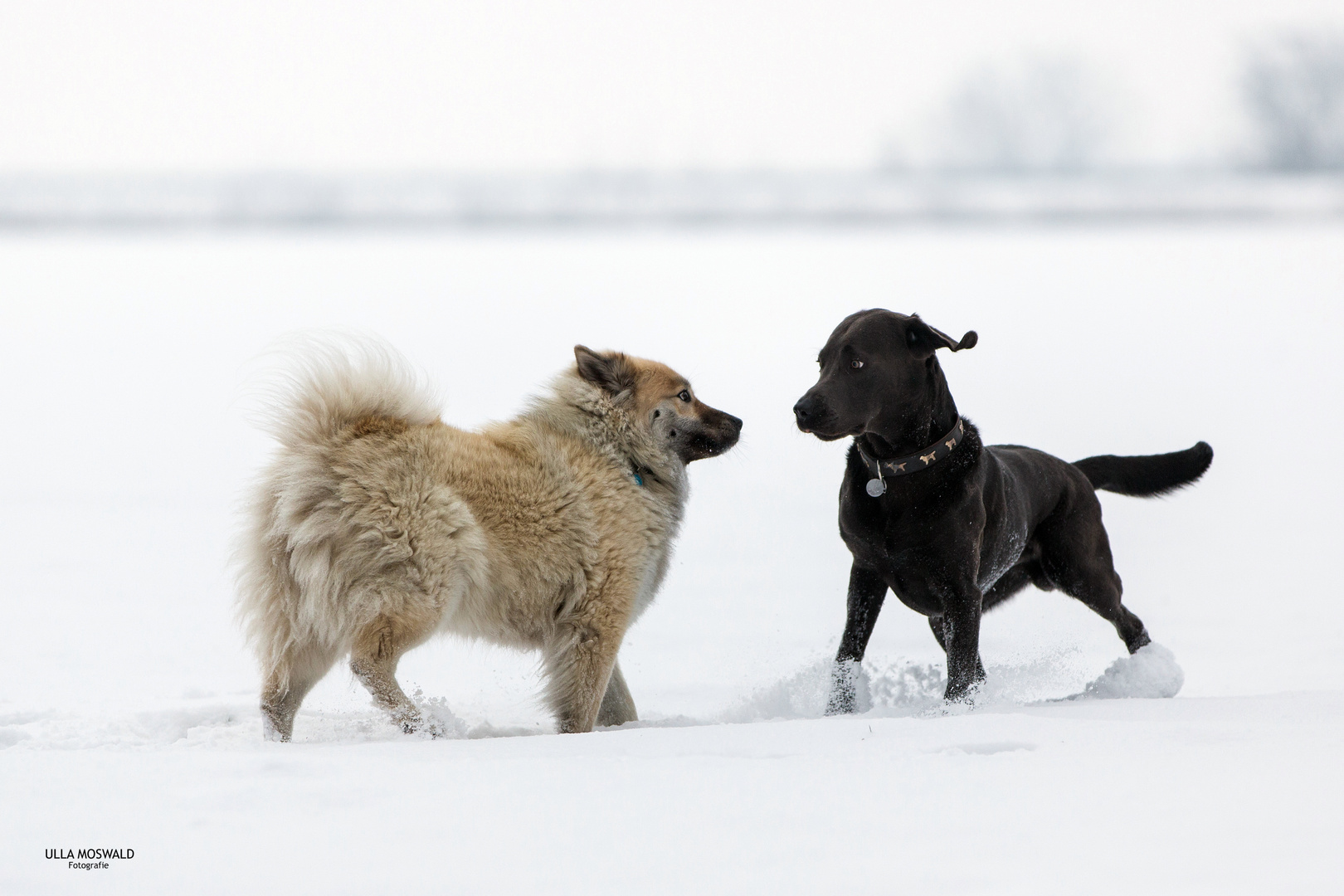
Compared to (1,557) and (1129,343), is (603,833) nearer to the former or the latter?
(1,557)

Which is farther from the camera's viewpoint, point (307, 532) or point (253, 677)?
point (253, 677)

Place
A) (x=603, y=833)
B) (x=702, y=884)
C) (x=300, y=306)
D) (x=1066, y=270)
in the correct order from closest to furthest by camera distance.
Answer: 1. (x=702, y=884)
2. (x=603, y=833)
3. (x=300, y=306)
4. (x=1066, y=270)

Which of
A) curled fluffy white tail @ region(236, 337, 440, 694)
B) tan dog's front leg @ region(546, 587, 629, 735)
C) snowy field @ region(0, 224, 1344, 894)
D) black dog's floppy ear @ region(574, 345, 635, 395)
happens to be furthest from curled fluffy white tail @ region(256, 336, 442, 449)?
tan dog's front leg @ region(546, 587, 629, 735)

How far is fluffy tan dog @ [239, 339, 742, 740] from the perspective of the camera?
3422 mm

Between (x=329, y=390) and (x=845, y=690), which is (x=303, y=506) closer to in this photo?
(x=329, y=390)

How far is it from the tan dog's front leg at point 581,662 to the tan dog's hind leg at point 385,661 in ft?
1.81

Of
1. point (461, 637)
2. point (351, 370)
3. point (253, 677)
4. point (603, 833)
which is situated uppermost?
point (351, 370)

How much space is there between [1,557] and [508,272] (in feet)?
32.2

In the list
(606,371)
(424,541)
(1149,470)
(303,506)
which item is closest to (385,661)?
(424,541)

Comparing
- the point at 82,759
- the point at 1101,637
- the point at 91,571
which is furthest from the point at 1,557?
the point at 1101,637

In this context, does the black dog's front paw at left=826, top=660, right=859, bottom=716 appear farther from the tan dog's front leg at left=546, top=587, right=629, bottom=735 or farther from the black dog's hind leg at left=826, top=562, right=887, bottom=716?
the tan dog's front leg at left=546, top=587, right=629, bottom=735

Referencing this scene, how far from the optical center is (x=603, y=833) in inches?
87.2

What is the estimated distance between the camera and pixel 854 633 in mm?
4070

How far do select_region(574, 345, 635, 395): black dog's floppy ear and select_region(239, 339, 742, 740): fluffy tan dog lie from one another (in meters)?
0.19
